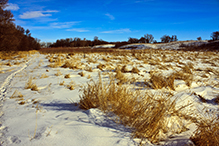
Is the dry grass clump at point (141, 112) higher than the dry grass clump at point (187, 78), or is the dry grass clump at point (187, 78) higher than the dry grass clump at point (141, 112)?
the dry grass clump at point (187, 78)

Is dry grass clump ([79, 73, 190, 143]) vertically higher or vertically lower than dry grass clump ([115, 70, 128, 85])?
lower

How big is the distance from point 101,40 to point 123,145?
47.2m

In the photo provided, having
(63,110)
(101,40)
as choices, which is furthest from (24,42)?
(101,40)

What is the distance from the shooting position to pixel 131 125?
1576 mm

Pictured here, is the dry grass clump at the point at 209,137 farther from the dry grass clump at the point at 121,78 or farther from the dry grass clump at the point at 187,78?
the dry grass clump at the point at 187,78

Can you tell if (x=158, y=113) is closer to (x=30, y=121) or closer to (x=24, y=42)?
(x=30, y=121)

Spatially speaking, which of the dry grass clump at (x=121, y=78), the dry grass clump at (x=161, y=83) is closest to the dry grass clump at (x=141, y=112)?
the dry grass clump at (x=121, y=78)

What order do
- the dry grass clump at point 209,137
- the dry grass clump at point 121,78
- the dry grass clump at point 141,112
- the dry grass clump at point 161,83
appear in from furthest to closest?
the dry grass clump at point 121,78, the dry grass clump at point 161,83, the dry grass clump at point 141,112, the dry grass clump at point 209,137

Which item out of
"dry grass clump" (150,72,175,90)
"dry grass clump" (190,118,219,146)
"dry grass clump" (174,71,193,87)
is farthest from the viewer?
"dry grass clump" (174,71,193,87)

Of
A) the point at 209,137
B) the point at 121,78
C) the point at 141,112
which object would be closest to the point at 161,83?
the point at 121,78

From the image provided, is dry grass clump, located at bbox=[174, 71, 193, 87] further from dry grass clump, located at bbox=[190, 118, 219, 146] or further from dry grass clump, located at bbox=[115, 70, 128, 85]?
dry grass clump, located at bbox=[190, 118, 219, 146]

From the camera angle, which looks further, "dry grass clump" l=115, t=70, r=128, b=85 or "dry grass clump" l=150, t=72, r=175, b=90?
"dry grass clump" l=115, t=70, r=128, b=85

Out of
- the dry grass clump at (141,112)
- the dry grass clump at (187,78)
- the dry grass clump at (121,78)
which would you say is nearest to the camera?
the dry grass clump at (141,112)

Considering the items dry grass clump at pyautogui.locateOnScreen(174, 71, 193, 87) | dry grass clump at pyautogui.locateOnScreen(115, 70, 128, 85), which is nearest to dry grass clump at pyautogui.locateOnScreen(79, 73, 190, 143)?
dry grass clump at pyautogui.locateOnScreen(115, 70, 128, 85)
